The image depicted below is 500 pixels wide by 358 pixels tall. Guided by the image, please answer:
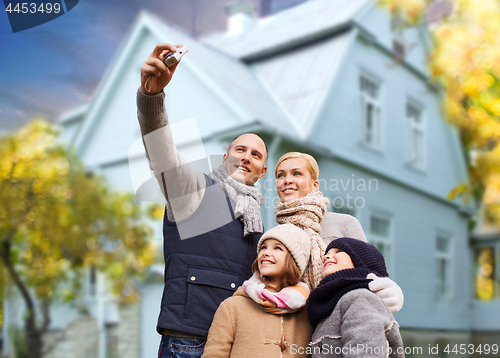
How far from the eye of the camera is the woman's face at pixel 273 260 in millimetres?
1587

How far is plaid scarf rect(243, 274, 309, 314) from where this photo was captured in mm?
1532

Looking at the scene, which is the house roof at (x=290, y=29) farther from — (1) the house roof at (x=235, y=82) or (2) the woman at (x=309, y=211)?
(2) the woman at (x=309, y=211)

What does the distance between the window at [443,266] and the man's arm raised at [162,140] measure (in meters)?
9.09

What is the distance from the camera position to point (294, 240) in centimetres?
162

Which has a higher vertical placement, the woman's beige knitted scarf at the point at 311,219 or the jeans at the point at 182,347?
the woman's beige knitted scarf at the point at 311,219

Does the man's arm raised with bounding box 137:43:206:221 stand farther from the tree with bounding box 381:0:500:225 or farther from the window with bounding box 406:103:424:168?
the window with bounding box 406:103:424:168

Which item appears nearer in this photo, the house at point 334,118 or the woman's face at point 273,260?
the woman's face at point 273,260

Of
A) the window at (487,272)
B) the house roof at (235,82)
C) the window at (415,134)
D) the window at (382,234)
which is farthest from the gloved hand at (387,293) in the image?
the window at (487,272)

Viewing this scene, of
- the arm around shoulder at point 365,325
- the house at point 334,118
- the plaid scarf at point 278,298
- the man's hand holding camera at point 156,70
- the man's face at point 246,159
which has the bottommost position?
the arm around shoulder at point 365,325

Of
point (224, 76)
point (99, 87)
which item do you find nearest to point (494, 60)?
point (224, 76)

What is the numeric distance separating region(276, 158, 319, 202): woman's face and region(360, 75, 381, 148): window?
6.47 metres

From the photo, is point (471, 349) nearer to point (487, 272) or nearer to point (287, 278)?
point (487, 272)

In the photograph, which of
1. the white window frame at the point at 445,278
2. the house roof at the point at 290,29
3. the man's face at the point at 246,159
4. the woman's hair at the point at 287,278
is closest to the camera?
the woman's hair at the point at 287,278

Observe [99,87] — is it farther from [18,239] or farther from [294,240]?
[294,240]
